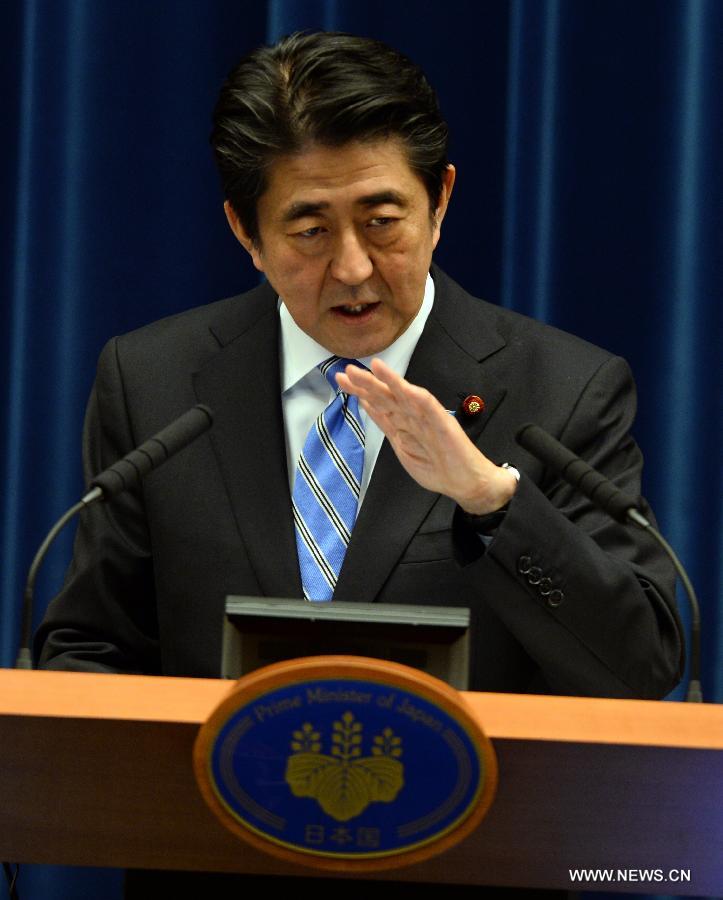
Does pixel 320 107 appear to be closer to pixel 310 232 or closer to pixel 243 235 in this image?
pixel 310 232

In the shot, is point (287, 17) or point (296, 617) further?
point (287, 17)

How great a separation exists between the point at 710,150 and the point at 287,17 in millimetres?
758

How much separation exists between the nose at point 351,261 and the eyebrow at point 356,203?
0.14ft

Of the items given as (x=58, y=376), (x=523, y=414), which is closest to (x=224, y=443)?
(x=523, y=414)

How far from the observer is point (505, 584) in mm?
1508

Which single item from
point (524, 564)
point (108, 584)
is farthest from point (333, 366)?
point (524, 564)

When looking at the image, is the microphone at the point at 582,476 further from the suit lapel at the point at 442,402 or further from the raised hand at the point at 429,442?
the suit lapel at the point at 442,402

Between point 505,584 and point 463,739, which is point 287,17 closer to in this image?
point 505,584

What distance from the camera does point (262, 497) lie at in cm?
187

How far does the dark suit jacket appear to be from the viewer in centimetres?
181

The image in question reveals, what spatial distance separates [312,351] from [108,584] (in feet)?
1.32

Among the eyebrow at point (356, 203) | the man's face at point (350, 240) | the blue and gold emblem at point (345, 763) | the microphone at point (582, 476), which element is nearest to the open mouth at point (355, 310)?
the man's face at point (350, 240)

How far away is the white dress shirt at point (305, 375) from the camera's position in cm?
193

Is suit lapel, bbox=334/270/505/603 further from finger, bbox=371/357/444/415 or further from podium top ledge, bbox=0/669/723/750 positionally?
podium top ledge, bbox=0/669/723/750
